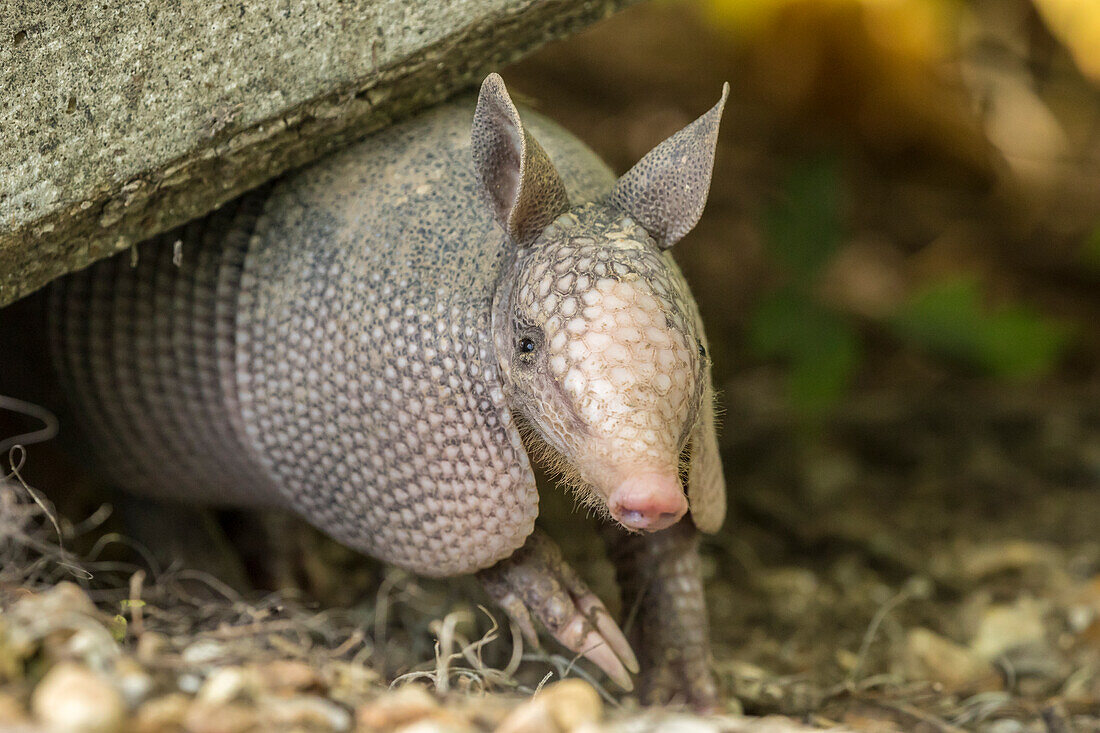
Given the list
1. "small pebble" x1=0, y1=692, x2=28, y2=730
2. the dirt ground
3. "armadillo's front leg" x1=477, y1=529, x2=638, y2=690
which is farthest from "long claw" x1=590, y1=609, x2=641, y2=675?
"small pebble" x1=0, y1=692, x2=28, y2=730

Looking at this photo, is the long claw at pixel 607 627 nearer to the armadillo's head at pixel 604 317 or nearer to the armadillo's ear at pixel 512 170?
the armadillo's head at pixel 604 317

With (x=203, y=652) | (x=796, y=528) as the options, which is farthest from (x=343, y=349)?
(x=796, y=528)

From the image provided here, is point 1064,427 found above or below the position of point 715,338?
below

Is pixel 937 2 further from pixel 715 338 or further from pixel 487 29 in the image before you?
pixel 487 29

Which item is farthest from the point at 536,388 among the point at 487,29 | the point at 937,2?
the point at 937,2


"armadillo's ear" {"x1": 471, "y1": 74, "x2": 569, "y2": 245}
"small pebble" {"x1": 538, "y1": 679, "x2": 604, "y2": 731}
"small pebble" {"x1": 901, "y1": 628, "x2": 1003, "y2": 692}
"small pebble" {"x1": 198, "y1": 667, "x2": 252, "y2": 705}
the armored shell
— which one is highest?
"armadillo's ear" {"x1": 471, "y1": 74, "x2": 569, "y2": 245}

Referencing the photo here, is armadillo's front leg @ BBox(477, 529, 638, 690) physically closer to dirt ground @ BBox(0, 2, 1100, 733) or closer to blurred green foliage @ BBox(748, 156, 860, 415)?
dirt ground @ BBox(0, 2, 1100, 733)

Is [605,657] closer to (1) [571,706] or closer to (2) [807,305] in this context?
(1) [571,706]
